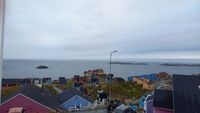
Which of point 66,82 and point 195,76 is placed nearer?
point 195,76

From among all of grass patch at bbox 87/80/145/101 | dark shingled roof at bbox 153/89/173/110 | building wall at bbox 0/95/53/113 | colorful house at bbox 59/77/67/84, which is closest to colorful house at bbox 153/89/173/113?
dark shingled roof at bbox 153/89/173/110

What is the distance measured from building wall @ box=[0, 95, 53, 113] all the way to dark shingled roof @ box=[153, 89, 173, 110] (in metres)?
0.86

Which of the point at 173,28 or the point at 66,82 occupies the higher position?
the point at 173,28

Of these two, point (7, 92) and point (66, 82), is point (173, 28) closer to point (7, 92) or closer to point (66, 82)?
point (66, 82)

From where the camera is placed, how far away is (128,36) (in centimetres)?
208

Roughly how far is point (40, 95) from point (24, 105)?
0.46ft

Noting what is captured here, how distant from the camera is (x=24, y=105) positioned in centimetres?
180

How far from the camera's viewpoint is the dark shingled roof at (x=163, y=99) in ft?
6.25

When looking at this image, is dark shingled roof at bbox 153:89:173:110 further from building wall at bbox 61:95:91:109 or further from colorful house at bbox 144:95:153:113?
building wall at bbox 61:95:91:109

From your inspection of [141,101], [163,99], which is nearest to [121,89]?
[141,101]

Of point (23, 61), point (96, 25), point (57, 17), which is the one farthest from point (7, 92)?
point (96, 25)

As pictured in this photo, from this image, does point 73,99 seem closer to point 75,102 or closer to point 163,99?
point 75,102

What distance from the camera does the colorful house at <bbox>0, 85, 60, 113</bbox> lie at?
178 centimetres

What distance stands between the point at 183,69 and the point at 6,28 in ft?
4.51
